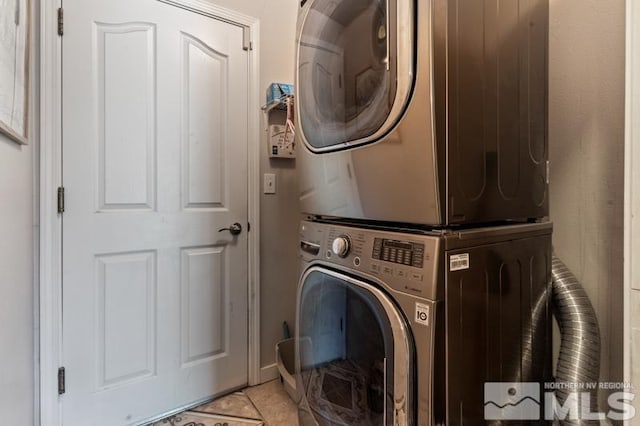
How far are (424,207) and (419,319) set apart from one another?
0.81 feet

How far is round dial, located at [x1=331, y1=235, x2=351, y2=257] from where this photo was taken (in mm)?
928

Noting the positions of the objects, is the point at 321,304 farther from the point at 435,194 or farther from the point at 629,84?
the point at 629,84

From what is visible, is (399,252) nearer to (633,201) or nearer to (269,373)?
(633,201)

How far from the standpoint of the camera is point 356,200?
935 millimetres

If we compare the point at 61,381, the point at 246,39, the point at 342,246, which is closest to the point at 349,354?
the point at 342,246

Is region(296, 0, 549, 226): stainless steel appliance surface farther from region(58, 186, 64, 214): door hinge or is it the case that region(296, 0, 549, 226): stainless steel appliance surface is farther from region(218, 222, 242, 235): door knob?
region(58, 186, 64, 214): door hinge

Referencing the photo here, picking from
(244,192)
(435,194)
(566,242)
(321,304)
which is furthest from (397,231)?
(244,192)

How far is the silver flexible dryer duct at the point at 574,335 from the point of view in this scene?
3.26ft

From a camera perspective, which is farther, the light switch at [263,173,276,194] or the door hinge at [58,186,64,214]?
the light switch at [263,173,276,194]

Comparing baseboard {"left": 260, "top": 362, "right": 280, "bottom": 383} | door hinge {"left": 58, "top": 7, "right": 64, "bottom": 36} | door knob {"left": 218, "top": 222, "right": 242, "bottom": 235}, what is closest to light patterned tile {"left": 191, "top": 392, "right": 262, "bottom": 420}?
baseboard {"left": 260, "top": 362, "right": 280, "bottom": 383}

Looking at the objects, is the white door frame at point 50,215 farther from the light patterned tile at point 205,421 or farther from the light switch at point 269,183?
the light switch at point 269,183

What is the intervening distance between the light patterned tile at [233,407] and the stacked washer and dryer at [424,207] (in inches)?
23.0

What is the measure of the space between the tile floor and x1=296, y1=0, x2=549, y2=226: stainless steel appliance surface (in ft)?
3.51

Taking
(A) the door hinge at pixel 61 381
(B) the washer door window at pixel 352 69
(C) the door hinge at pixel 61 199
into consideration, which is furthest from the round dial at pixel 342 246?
(A) the door hinge at pixel 61 381
